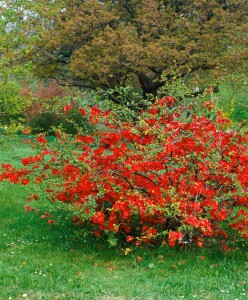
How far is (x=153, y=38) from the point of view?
17.6m

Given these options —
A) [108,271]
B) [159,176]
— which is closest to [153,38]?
[159,176]

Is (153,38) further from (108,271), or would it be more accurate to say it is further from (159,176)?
(108,271)

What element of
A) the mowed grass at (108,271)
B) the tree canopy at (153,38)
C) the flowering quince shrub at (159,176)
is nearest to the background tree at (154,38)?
the tree canopy at (153,38)

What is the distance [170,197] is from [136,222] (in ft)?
3.47

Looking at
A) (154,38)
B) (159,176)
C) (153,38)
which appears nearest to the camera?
(159,176)

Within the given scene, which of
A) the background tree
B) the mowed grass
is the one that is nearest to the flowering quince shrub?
the mowed grass

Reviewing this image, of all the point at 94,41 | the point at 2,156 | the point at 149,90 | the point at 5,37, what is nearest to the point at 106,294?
the point at 5,37

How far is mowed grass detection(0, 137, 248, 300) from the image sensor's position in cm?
449

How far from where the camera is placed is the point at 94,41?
55.2 feet

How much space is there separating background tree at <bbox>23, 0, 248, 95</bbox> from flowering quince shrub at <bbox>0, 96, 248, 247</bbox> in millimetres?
10771

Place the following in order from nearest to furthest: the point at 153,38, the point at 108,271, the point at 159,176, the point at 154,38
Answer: the point at 108,271, the point at 159,176, the point at 153,38, the point at 154,38

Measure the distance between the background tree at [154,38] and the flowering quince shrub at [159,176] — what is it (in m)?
10.8

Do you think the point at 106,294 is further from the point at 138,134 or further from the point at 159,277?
the point at 138,134

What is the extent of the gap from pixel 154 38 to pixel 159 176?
517 inches
